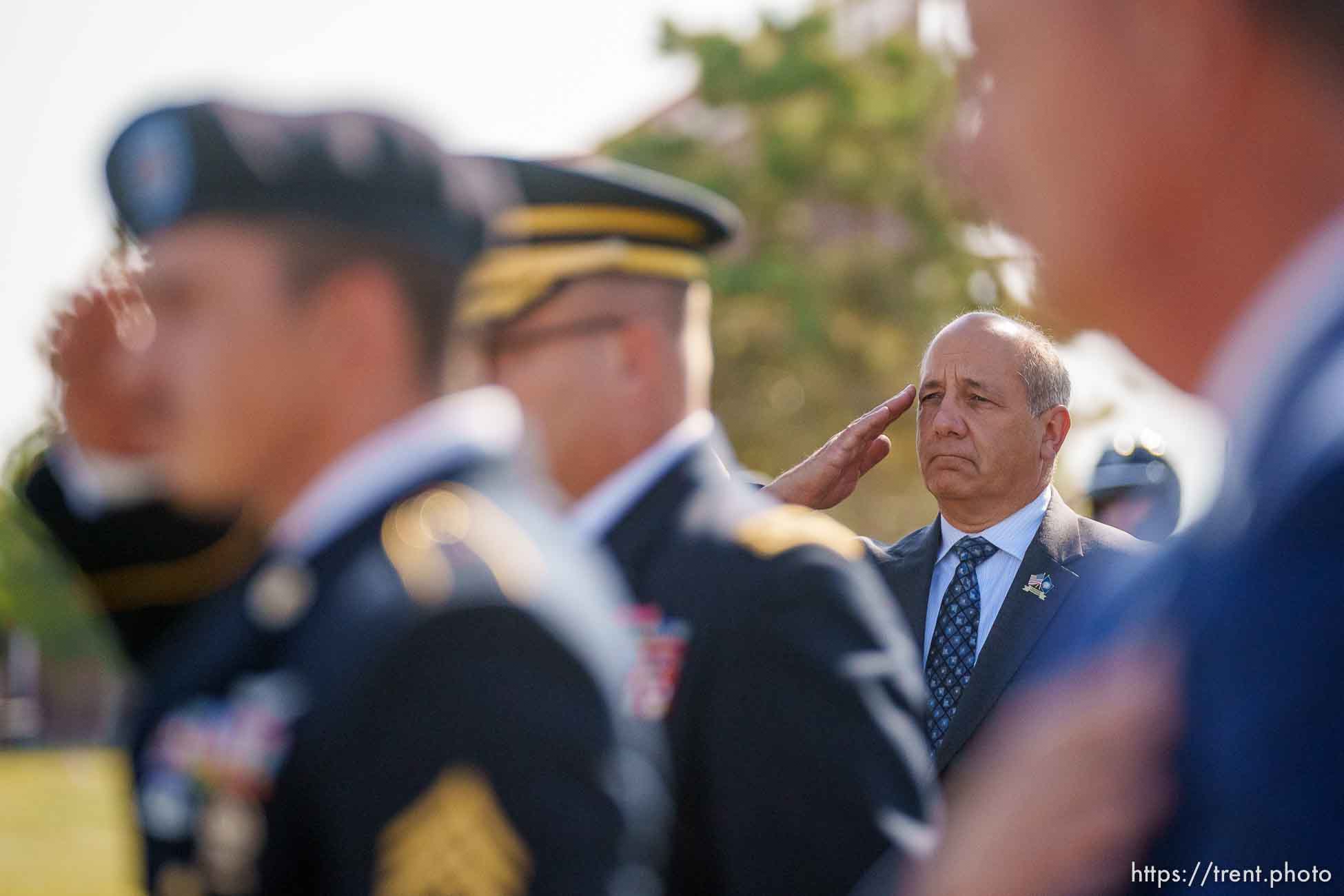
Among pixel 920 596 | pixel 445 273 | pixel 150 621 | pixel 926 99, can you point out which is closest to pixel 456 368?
pixel 445 273

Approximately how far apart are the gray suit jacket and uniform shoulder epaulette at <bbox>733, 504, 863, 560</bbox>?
55cm

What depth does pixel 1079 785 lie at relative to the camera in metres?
0.87

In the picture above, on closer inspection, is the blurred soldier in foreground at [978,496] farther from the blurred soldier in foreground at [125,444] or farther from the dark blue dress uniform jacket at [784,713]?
the blurred soldier in foreground at [125,444]

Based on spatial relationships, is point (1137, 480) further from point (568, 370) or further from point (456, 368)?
point (456, 368)

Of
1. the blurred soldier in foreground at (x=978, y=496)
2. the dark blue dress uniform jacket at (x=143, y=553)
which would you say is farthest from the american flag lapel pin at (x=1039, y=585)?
the dark blue dress uniform jacket at (x=143, y=553)

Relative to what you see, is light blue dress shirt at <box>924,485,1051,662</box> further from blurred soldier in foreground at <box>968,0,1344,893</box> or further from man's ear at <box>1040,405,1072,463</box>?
blurred soldier in foreground at <box>968,0,1344,893</box>

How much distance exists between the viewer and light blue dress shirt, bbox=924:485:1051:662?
12.1 feet

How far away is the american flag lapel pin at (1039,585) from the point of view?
11.7 feet

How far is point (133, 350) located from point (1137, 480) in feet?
15.1

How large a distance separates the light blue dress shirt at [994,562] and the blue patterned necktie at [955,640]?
1cm

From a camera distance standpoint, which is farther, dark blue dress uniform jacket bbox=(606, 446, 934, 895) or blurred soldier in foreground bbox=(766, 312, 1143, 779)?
blurred soldier in foreground bbox=(766, 312, 1143, 779)

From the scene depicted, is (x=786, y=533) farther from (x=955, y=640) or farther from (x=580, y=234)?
(x=955, y=640)

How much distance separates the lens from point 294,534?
1.76 metres

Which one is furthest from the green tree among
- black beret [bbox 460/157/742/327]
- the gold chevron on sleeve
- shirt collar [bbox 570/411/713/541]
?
the gold chevron on sleeve
